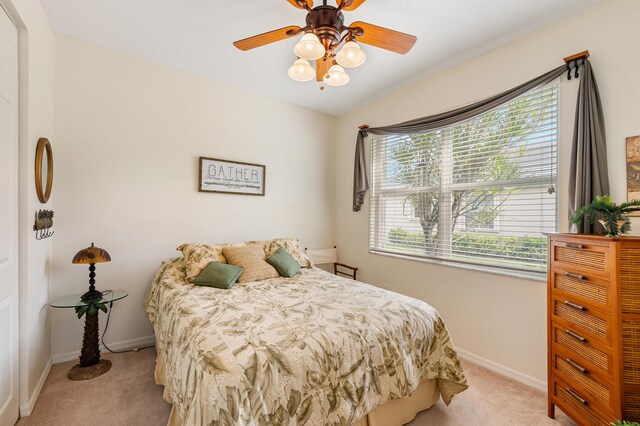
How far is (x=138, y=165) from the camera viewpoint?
2.77 meters

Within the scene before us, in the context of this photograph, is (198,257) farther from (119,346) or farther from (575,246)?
(575,246)

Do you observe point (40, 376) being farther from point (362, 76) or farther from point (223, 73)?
point (362, 76)

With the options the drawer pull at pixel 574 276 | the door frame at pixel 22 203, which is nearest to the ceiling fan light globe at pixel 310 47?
the door frame at pixel 22 203

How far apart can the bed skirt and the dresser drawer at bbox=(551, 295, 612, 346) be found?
35.6 inches

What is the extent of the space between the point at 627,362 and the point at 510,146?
1.65m

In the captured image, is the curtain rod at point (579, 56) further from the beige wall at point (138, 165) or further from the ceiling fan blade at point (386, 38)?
the beige wall at point (138, 165)

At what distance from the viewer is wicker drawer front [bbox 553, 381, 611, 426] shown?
1.54m

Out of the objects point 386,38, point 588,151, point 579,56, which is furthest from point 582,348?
point 386,38

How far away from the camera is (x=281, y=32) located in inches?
68.2

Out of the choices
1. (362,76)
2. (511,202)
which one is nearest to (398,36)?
(362,76)

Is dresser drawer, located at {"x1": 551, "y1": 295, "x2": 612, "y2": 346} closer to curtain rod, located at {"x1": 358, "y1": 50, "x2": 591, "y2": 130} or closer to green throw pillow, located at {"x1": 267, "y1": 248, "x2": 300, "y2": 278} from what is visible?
curtain rod, located at {"x1": 358, "y1": 50, "x2": 591, "y2": 130}

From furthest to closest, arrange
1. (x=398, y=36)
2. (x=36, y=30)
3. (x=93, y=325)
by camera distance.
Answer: (x=93, y=325) < (x=36, y=30) < (x=398, y=36)

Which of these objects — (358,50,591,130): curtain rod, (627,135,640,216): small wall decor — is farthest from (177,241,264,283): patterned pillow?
(358,50,591,130): curtain rod

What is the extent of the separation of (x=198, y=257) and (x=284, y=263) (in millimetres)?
779
